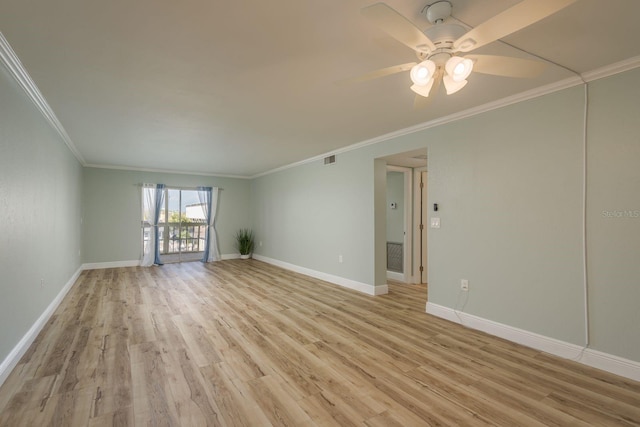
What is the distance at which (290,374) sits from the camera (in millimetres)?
2383

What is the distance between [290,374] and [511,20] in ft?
8.53

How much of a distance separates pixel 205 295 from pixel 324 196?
8.89 feet

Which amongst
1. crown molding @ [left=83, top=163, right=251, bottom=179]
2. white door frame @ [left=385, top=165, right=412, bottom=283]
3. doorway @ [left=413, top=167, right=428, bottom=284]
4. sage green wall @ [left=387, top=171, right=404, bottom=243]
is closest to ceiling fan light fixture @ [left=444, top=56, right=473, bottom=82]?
white door frame @ [left=385, top=165, right=412, bottom=283]

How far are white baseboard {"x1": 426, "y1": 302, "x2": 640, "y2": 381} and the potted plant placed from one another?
6.13 m

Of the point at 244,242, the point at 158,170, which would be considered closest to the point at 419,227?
the point at 244,242

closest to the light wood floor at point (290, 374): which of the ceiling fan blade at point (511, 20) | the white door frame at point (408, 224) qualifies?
the white door frame at point (408, 224)

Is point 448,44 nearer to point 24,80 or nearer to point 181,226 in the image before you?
point 24,80

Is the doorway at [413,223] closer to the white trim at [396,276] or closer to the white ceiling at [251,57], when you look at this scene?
the white trim at [396,276]

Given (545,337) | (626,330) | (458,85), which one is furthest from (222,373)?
(626,330)

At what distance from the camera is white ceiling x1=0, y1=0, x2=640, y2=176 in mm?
1750

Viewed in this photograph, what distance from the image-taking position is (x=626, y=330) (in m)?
2.35

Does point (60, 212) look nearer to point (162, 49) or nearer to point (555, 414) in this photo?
point (162, 49)

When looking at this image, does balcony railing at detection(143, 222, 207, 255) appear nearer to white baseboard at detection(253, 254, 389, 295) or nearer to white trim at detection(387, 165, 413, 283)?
white baseboard at detection(253, 254, 389, 295)

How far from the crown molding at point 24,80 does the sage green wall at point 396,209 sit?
206 inches
